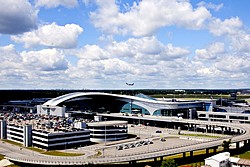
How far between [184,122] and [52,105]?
69326 mm

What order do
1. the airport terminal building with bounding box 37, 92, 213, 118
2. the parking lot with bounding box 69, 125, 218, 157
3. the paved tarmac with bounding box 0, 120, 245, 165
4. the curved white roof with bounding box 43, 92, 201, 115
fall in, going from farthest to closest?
the airport terminal building with bounding box 37, 92, 213, 118, the curved white roof with bounding box 43, 92, 201, 115, the parking lot with bounding box 69, 125, 218, 157, the paved tarmac with bounding box 0, 120, 245, 165

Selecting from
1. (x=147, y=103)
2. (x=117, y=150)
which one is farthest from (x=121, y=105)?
(x=117, y=150)

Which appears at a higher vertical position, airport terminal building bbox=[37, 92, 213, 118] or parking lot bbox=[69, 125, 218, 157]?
airport terminal building bbox=[37, 92, 213, 118]

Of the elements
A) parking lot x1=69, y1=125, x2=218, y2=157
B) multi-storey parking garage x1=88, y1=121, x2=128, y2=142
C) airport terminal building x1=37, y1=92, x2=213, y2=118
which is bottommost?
parking lot x1=69, y1=125, x2=218, y2=157

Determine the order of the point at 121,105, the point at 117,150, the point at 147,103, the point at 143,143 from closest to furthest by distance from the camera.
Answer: the point at 117,150 < the point at 143,143 < the point at 147,103 < the point at 121,105

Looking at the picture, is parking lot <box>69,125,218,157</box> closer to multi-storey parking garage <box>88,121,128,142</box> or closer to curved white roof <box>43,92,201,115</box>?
multi-storey parking garage <box>88,121,128,142</box>

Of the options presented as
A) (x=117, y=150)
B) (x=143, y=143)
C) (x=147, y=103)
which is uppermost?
(x=147, y=103)

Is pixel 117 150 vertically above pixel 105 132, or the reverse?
pixel 105 132

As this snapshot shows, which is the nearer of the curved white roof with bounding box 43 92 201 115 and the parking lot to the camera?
the parking lot

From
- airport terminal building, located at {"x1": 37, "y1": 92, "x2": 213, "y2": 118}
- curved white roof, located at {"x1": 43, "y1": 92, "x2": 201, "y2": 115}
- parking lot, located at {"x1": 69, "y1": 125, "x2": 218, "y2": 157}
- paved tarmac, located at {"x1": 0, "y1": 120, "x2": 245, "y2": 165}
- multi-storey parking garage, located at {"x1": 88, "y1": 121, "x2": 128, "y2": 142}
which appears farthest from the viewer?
airport terminal building, located at {"x1": 37, "y1": 92, "x2": 213, "y2": 118}

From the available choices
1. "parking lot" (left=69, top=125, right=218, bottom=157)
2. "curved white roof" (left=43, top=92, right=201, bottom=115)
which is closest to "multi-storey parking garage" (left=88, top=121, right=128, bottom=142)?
"parking lot" (left=69, top=125, right=218, bottom=157)

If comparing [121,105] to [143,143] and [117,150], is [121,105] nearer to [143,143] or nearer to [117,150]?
[143,143]

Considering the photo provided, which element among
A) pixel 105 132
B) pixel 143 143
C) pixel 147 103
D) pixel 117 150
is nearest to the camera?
pixel 117 150

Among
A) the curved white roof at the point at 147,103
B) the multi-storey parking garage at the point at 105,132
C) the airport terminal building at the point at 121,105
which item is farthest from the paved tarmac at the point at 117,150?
the airport terminal building at the point at 121,105
